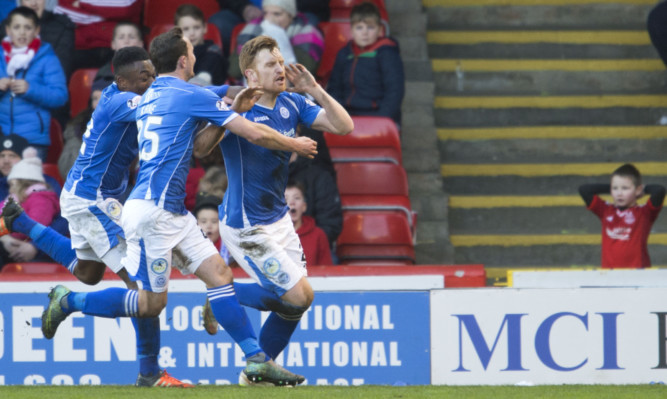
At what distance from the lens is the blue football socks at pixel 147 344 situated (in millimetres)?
5953

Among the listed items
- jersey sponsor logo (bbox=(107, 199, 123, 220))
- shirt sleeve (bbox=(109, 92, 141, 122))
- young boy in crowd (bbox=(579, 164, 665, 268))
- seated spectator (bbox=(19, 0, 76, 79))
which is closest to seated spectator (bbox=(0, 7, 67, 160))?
seated spectator (bbox=(19, 0, 76, 79))

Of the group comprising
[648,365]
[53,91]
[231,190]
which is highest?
[53,91]

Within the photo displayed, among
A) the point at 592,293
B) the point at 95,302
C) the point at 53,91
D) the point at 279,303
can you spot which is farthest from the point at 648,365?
the point at 53,91

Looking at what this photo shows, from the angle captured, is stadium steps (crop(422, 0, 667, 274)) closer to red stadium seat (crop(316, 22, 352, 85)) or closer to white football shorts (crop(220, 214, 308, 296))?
red stadium seat (crop(316, 22, 352, 85))

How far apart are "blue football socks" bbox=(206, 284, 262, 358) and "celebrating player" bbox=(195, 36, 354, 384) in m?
0.18

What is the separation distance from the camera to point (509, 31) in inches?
446

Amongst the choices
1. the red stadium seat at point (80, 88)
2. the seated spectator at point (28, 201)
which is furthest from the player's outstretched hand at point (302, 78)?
the red stadium seat at point (80, 88)

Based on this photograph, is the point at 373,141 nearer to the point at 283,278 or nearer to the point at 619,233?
the point at 619,233

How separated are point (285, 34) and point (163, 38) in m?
3.63

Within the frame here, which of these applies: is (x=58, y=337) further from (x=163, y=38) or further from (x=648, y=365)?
(x=648, y=365)

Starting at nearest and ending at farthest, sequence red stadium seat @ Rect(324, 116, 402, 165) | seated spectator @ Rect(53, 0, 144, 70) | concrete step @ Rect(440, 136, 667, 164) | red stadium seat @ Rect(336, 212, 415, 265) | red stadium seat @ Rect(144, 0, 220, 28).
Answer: red stadium seat @ Rect(336, 212, 415, 265)
red stadium seat @ Rect(324, 116, 402, 165)
seated spectator @ Rect(53, 0, 144, 70)
concrete step @ Rect(440, 136, 667, 164)
red stadium seat @ Rect(144, 0, 220, 28)

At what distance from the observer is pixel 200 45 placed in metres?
9.12

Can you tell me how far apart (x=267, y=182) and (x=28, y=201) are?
2.84 metres

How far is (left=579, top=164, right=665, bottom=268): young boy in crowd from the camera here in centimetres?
838
